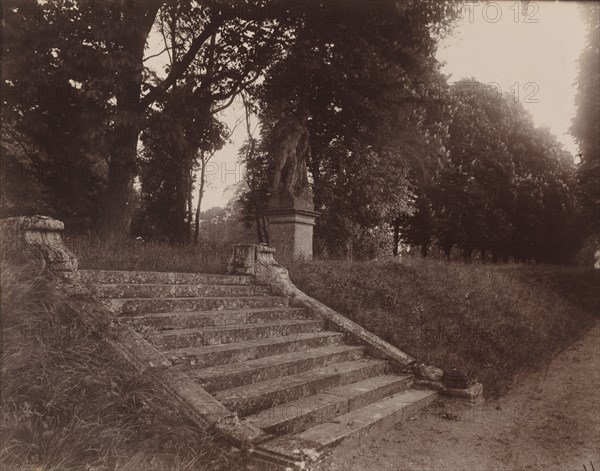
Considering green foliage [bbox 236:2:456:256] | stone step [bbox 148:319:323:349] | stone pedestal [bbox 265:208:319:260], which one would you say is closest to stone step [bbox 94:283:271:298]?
stone step [bbox 148:319:323:349]

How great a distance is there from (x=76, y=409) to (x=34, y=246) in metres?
2.07

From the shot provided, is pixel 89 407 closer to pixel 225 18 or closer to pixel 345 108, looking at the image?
pixel 225 18

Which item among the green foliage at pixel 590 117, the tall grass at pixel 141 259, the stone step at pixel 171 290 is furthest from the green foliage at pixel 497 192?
the stone step at pixel 171 290

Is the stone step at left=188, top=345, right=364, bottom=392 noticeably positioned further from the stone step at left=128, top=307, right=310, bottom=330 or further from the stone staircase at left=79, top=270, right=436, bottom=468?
the stone step at left=128, top=307, right=310, bottom=330

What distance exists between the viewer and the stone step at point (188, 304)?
18.1 feet

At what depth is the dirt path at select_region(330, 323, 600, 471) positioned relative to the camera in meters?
4.69

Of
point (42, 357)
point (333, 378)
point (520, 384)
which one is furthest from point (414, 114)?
point (42, 357)

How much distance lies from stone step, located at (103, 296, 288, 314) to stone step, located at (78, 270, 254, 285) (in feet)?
1.51

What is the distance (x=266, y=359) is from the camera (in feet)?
18.8

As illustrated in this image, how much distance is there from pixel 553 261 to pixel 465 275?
51.3 ft

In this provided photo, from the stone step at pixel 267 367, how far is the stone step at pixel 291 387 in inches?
3.0

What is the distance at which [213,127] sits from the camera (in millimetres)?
15609

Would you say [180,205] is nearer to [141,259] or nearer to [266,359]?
[141,259]

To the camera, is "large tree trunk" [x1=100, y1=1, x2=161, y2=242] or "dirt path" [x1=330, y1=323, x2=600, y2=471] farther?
"large tree trunk" [x1=100, y1=1, x2=161, y2=242]
